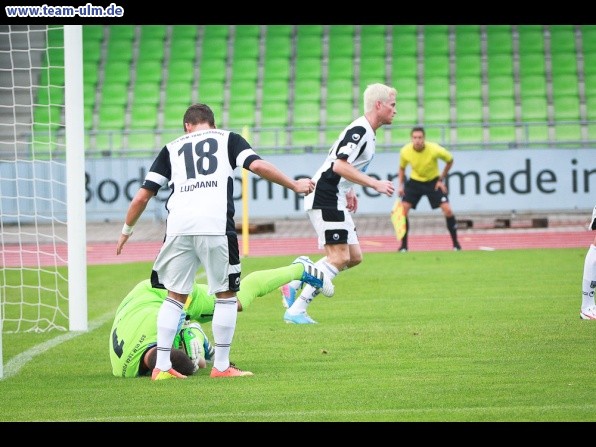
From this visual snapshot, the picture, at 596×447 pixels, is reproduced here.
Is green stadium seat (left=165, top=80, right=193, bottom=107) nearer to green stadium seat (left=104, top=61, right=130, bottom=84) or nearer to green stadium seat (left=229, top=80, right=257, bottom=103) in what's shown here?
green stadium seat (left=229, top=80, right=257, bottom=103)

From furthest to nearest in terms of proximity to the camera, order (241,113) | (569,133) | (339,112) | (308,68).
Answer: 1. (308,68)
2. (241,113)
3. (339,112)
4. (569,133)

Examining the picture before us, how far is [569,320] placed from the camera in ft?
32.1

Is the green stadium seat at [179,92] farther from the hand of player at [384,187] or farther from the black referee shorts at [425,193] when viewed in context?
the hand of player at [384,187]

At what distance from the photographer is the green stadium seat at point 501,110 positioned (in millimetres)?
26375

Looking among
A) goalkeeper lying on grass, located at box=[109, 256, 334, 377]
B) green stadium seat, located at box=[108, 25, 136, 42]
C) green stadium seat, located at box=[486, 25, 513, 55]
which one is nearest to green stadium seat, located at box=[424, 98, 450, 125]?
green stadium seat, located at box=[486, 25, 513, 55]

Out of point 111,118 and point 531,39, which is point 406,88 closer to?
point 531,39

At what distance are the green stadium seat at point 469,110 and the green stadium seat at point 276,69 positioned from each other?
4.47 meters

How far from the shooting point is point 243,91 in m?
28.0

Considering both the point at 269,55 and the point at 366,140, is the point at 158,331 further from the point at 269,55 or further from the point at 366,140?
the point at 269,55

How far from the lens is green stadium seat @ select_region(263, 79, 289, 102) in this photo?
91.1 feet

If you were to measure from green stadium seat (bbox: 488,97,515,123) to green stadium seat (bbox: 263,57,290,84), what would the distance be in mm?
5224

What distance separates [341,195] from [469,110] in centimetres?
1700

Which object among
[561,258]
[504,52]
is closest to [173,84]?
[504,52]

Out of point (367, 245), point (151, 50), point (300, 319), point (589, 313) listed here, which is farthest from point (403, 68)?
point (589, 313)
